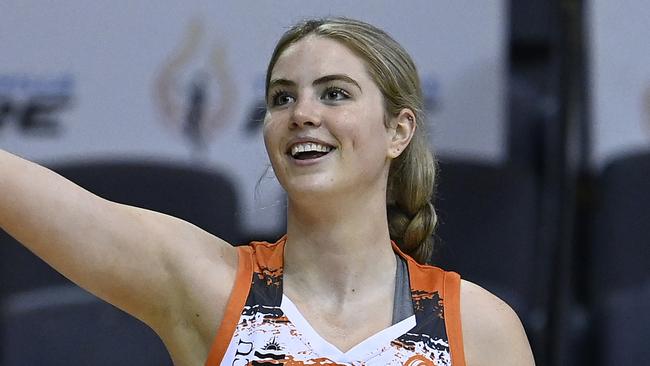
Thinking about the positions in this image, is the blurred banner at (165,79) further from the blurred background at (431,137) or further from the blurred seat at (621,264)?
the blurred seat at (621,264)

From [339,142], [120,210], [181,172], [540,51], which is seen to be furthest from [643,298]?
[120,210]

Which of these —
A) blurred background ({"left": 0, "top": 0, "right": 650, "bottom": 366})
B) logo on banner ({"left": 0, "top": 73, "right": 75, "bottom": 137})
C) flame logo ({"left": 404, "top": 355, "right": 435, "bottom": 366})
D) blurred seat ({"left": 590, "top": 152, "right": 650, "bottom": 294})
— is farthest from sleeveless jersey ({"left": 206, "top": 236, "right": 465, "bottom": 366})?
blurred seat ({"left": 590, "top": 152, "right": 650, "bottom": 294})

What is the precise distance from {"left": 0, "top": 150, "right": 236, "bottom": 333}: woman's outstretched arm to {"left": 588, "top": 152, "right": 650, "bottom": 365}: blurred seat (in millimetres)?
1405

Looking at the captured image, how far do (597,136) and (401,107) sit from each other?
1.28 meters

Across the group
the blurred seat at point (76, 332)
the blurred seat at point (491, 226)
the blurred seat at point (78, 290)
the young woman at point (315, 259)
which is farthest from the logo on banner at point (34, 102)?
the young woman at point (315, 259)

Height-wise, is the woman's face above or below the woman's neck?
above

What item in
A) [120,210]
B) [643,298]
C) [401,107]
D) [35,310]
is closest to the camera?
[120,210]

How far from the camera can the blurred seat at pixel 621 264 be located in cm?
305

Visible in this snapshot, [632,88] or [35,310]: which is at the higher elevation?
[632,88]

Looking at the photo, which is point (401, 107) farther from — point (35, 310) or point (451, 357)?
point (35, 310)

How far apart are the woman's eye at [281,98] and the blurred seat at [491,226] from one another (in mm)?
1176

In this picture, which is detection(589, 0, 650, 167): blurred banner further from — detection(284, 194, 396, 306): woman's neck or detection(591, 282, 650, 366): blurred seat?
detection(284, 194, 396, 306): woman's neck

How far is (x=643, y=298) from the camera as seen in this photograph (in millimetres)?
3092

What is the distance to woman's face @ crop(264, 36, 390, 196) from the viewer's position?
6.22 ft
